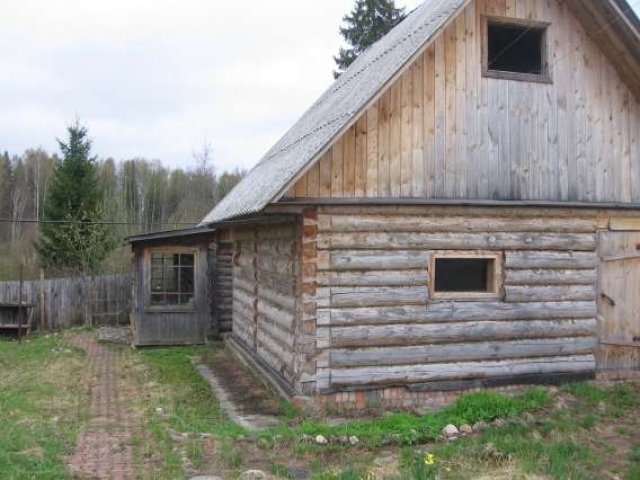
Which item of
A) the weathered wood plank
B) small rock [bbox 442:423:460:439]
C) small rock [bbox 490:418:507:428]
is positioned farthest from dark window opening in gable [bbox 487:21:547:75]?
small rock [bbox 442:423:460:439]

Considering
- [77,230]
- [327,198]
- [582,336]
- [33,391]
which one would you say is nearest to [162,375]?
[33,391]

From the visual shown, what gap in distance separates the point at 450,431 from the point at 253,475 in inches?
106

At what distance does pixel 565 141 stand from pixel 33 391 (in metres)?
9.43

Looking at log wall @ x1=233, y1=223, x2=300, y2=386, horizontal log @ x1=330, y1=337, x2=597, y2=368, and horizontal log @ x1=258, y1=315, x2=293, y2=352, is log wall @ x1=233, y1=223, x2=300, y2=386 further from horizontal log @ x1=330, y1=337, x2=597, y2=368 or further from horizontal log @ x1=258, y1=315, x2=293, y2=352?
horizontal log @ x1=330, y1=337, x2=597, y2=368

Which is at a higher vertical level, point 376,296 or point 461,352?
point 376,296

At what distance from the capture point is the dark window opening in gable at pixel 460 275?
10.4 meters

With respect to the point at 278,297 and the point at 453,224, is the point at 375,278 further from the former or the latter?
the point at 278,297

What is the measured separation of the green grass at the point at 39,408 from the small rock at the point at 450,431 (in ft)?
14.0

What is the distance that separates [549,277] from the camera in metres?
9.87

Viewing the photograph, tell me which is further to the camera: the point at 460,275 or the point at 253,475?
the point at 460,275

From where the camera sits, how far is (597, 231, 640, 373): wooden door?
10242 millimetres

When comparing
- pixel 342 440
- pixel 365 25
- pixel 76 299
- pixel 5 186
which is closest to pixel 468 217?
pixel 342 440

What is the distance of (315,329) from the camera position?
8742mm

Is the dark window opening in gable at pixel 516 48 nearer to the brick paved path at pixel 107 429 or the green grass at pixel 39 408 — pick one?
the brick paved path at pixel 107 429
